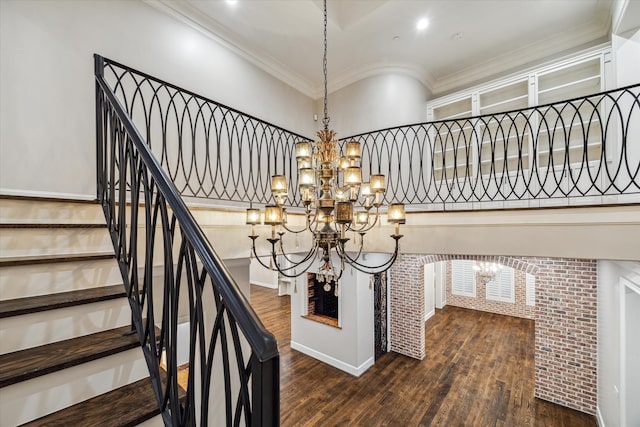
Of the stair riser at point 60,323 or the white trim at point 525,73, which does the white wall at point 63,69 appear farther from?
the white trim at point 525,73

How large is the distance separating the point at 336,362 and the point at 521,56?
6.37 m

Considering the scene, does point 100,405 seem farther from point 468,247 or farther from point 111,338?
point 468,247

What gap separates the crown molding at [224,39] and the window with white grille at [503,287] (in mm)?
7579

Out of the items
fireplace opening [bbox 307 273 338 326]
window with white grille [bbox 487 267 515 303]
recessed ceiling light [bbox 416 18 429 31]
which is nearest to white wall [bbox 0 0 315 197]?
recessed ceiling light [bbox 416 18 429 31]

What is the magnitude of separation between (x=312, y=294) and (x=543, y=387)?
13.9 feet

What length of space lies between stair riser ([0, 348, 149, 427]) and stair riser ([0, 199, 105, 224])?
112cm

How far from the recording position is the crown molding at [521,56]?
13.2 ft

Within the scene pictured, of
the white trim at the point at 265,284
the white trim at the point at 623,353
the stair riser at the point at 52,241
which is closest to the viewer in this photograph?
the stair riser at the point at 52,241

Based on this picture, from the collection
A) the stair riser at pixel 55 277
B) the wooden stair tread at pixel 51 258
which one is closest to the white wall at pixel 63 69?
the wooden stair tread at pixel 51 258

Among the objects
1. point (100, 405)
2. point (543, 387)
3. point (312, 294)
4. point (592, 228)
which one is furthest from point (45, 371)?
point (543, 387)

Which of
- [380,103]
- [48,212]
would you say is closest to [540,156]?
[380,103]

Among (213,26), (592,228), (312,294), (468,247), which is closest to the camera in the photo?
(592,228)

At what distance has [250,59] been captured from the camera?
4.54 metres

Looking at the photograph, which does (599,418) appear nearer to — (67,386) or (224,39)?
(67,386)
